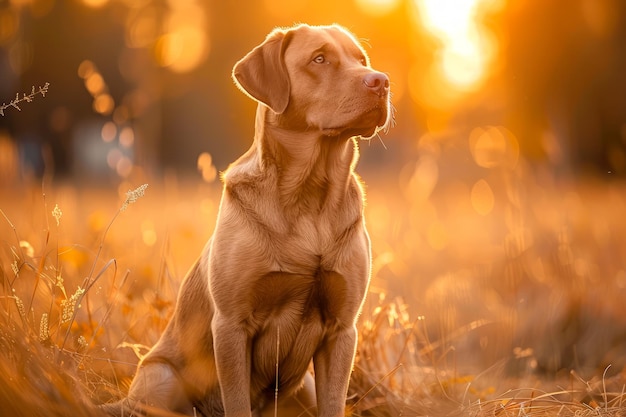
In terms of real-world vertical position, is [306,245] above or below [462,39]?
below

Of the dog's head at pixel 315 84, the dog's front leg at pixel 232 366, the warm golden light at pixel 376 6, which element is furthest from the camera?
the warm golden light at pixel 376 6

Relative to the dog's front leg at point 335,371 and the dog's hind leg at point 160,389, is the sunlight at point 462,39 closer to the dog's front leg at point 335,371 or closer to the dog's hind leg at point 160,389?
the dog's front leg at point 335,371

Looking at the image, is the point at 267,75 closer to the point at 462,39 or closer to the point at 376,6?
the point at 462,39

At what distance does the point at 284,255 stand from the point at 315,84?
76 cm

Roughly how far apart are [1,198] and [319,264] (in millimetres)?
2917

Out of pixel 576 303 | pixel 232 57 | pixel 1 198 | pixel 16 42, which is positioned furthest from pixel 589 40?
pixel 232 57

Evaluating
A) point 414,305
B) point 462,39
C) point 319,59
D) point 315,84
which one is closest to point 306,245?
point 315,84

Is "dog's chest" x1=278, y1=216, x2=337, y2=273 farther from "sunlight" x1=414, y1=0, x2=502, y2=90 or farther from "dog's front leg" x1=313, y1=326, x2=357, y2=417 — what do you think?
"sunlight" x1=414, y1=0, x2=502, y2=90

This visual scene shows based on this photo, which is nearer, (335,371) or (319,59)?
(335,371)

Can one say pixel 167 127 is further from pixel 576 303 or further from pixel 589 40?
pixel 576 303

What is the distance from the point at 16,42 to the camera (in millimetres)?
6117

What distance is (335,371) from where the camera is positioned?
9.95ft

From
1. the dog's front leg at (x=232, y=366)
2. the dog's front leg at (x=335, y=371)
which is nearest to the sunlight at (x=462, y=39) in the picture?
the dog's front leg at (x=335, y=371)

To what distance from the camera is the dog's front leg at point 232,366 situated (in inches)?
115
